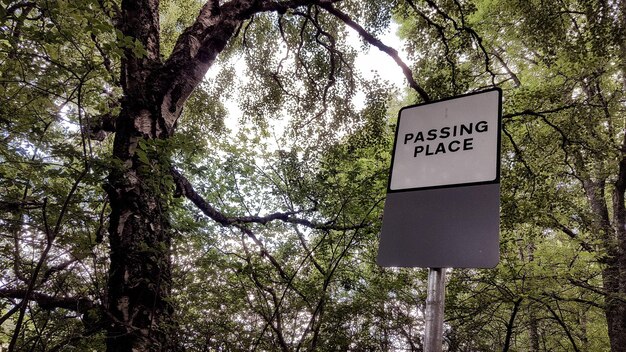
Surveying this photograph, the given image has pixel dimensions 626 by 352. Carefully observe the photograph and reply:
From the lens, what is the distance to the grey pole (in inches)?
33.4

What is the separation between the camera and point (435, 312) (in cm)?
88

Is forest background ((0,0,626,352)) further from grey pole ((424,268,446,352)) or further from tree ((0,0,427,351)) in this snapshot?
grey pole ((424,268,446,352))

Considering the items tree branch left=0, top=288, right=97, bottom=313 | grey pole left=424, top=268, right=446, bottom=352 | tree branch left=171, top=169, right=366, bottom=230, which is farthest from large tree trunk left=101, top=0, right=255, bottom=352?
grey pole left=424, top=268, right=446, bottom=352

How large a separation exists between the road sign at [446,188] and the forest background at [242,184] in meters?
1.55

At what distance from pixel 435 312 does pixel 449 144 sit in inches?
20.8

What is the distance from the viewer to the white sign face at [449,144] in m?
1.02

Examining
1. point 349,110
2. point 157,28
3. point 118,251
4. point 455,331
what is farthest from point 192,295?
point 349,110

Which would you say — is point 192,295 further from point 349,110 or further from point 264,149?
point 349,110

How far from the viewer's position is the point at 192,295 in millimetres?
3150

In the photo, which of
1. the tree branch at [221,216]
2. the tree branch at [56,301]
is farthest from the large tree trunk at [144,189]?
the tree branch at [221,216]

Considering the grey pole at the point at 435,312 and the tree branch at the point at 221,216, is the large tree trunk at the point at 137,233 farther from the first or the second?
the grey pole at the point at 435,312

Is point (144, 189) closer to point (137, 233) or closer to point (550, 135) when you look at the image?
point (137, 233)

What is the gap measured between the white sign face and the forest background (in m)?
1.57

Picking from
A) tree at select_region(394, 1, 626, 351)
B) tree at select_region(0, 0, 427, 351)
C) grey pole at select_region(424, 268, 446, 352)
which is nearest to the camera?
grey pole at select_region(424, 268, 446, 352)
